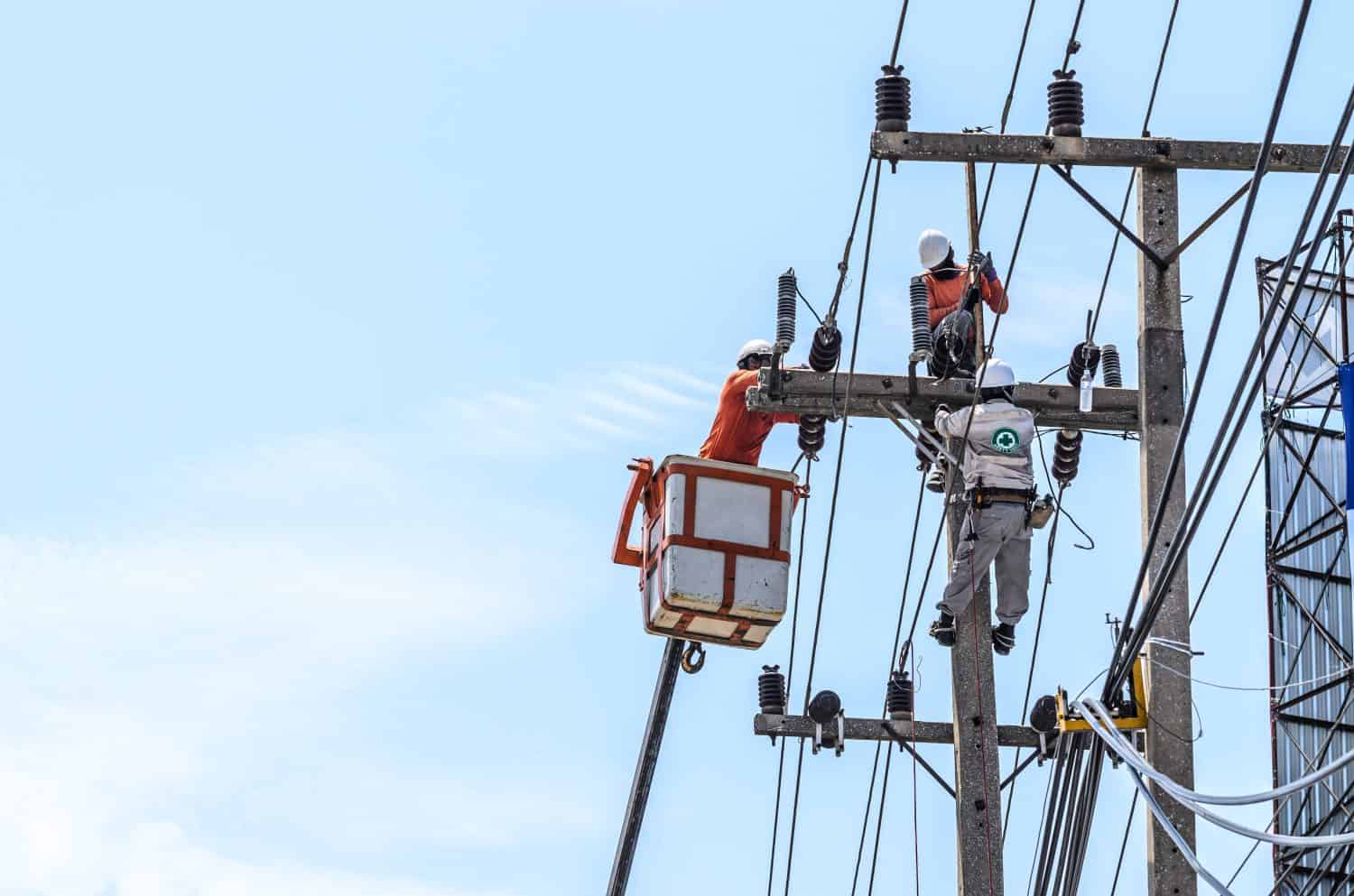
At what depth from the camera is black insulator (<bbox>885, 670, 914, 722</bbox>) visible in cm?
1378

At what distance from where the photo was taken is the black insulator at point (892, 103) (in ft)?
33.1

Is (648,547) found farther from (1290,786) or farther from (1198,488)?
(1290,786)

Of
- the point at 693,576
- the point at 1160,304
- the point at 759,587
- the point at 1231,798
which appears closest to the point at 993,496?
the point at 759,587

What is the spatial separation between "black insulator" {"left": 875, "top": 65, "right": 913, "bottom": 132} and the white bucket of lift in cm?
307

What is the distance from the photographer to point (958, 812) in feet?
39.9

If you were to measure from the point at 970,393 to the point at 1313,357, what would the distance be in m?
10.8

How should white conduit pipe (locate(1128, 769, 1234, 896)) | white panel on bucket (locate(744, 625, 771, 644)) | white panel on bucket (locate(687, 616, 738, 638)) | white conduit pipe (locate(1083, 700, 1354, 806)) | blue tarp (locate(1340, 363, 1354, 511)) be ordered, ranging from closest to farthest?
white conduit pipe (locate(1083, 700, 1354, 806)), white conduit pipe (locate(1128, 769, 1234, 896)), white panel on bucket (locate(687, 616, 738, 638)), white panel on bucket (locate(744, 625, 771, 644)), blue tarp (locate(1340, 363, 1354, 511))

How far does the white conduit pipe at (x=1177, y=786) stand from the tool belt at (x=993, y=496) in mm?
2486

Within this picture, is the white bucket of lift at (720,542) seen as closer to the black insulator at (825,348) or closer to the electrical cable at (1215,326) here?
the black insulator at (825,348)

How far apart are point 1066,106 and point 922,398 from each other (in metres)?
2.73

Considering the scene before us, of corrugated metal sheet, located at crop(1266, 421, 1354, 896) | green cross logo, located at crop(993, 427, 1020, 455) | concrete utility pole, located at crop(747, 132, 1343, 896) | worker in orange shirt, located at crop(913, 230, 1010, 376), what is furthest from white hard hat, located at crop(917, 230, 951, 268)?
corrugated metal sheet, located at crop(1266, 421, 1354, 896)

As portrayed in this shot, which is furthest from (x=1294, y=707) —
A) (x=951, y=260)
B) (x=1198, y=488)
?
(x=1198, y=488)

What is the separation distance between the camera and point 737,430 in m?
13.2

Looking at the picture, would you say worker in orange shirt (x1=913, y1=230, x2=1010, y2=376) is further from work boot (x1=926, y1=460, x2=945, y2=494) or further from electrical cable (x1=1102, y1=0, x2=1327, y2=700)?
electrical cable (x1=1102, y1=0, x2=1327, y2=700)
